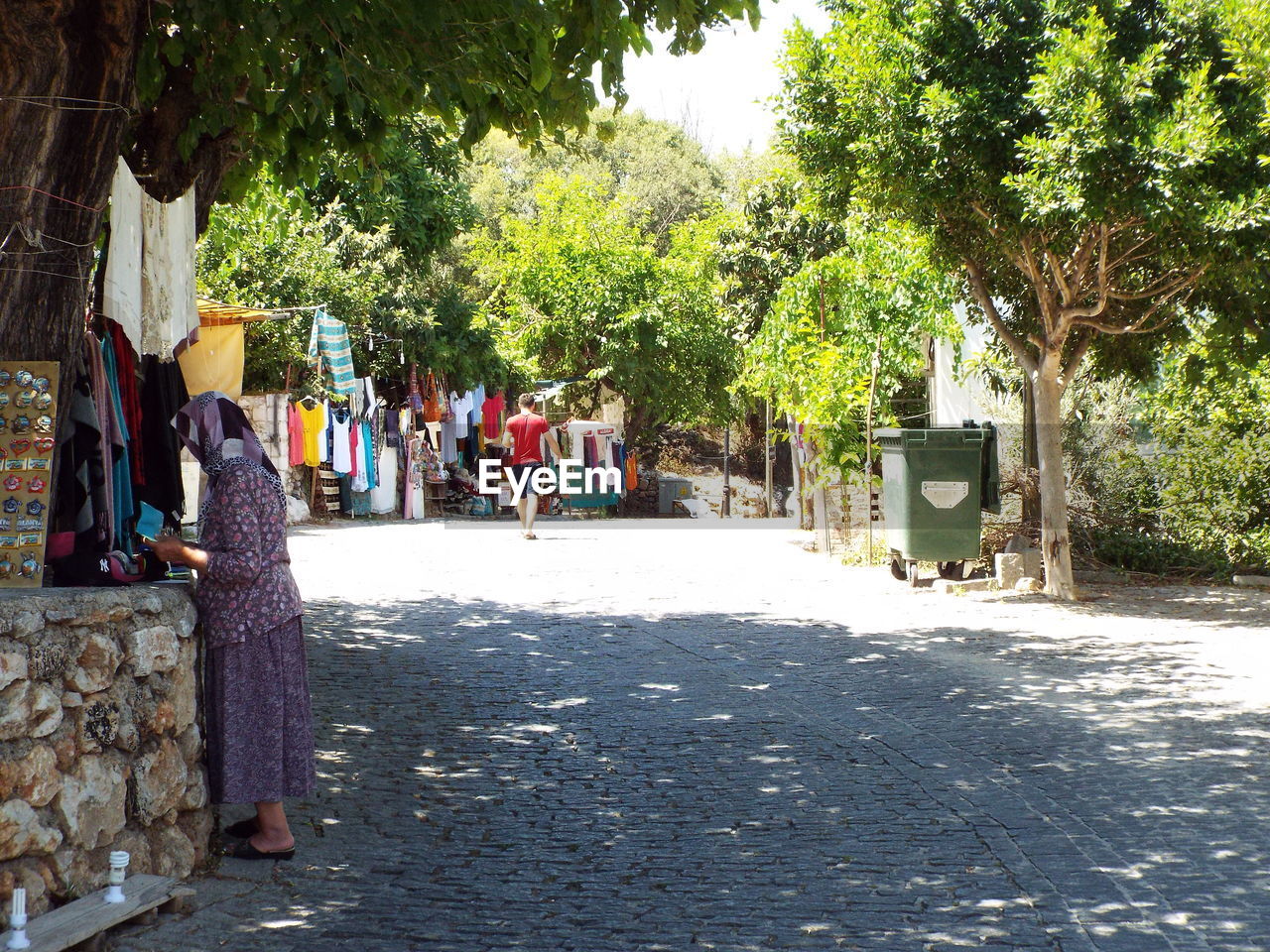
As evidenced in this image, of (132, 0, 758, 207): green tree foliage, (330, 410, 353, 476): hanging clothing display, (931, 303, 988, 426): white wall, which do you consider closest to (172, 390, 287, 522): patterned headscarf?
(132, 0, 758, 207): green tree foliage

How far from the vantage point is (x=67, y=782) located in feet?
14.1

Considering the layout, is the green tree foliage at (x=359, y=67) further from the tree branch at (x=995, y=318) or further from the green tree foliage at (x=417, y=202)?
the green tree foliage at (x=417, y=202)

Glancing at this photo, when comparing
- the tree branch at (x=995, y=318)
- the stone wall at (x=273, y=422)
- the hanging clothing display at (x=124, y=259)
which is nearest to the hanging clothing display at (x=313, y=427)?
the stone wall at (x=273, y=422)

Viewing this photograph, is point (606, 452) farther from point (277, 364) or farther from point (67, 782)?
point (67, 782)

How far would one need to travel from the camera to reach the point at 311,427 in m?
22.2

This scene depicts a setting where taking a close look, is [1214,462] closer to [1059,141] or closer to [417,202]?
[1059,141]

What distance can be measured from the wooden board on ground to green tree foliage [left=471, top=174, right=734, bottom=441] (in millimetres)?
28289

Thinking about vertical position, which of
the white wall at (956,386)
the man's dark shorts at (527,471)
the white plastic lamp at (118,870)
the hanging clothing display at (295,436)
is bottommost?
the white plastic lamp at (118,870)

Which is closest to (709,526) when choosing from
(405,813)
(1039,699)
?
(1039,699)

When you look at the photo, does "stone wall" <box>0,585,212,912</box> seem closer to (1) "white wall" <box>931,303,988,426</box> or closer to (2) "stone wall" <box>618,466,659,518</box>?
(1) "white wall" <box>931,303,988,426</box>

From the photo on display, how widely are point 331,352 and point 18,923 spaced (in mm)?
19126

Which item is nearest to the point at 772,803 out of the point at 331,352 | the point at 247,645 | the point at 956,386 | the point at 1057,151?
the point at 247,645

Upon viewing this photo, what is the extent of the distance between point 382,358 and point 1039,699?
66.0ft

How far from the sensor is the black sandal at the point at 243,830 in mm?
5344
